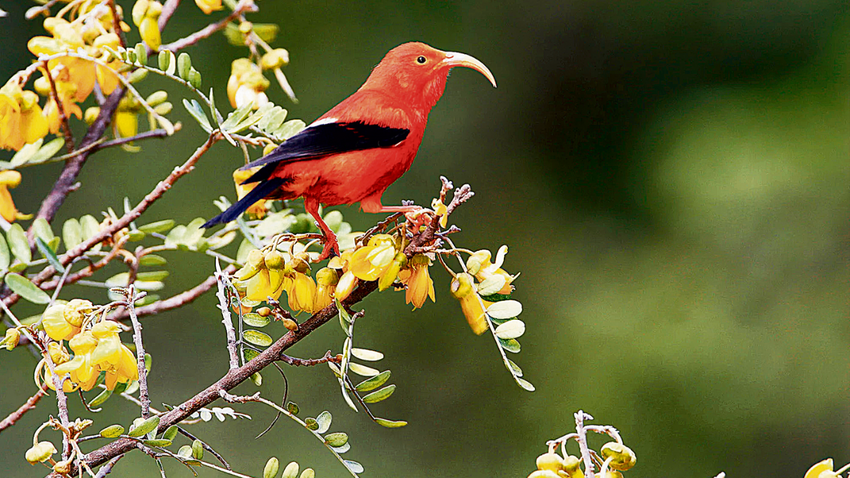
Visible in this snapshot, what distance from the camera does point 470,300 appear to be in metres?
0.51

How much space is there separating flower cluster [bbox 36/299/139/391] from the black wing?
0.13 meters

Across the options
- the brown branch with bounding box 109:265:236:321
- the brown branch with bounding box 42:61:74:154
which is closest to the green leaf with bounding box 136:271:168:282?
the brown branch with bounding box 109:265:236:321

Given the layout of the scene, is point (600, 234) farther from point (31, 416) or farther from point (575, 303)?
point (31, 416)

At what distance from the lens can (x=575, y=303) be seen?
6.91 feet

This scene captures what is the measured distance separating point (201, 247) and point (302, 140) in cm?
23

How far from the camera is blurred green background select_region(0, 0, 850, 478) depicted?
1.93 m

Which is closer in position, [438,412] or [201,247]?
[201,247]

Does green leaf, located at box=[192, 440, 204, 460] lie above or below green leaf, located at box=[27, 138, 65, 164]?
below

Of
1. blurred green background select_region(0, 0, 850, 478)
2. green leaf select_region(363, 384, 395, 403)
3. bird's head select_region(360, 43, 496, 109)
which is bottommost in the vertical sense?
blurred green background select_region(0, 0, 850, 478)

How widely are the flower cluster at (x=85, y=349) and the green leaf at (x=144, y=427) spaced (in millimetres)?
38

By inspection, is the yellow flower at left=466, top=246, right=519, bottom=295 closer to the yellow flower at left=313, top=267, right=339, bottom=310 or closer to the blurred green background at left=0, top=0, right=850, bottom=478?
the yellow flower at left=313, top=267, right=339, bottom=310

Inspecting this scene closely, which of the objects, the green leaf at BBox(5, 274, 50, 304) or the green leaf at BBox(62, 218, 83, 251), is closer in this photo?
the green leaf at BBox(5, 274, 50, 304)

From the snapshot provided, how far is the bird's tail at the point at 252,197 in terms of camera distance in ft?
1.64

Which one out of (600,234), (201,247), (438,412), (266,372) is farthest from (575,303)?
(201,247)
